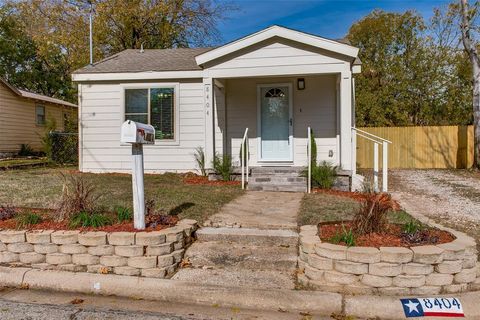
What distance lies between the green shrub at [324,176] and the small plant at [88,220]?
5.03 meters

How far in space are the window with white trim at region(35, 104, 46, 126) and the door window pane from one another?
13.4 meters

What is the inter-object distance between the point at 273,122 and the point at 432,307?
7.50 m

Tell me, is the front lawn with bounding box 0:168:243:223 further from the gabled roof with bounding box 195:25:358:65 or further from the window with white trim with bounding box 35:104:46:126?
the window with white trim with bounding box 35:104:46:126

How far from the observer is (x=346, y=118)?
8.48m

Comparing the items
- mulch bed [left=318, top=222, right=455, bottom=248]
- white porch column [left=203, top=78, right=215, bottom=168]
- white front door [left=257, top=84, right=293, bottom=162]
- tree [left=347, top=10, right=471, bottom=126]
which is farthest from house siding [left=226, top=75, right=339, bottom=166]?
tree [left=347, top=10, right=471, bottom=126]

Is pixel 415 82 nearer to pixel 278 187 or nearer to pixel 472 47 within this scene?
pixel 472 47

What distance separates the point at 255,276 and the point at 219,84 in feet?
23.0

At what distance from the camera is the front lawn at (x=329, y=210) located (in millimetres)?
5348

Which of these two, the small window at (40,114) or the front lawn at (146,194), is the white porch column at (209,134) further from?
the small window at (40,114)

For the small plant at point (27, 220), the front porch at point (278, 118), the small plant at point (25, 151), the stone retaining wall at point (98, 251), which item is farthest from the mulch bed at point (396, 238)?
the small plant at point (25, 151)

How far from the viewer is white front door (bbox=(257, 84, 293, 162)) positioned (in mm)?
10258

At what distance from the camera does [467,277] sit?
3.50 metres

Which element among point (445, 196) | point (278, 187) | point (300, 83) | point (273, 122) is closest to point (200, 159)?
point (273, 122)

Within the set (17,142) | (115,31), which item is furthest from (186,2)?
(17,142)
